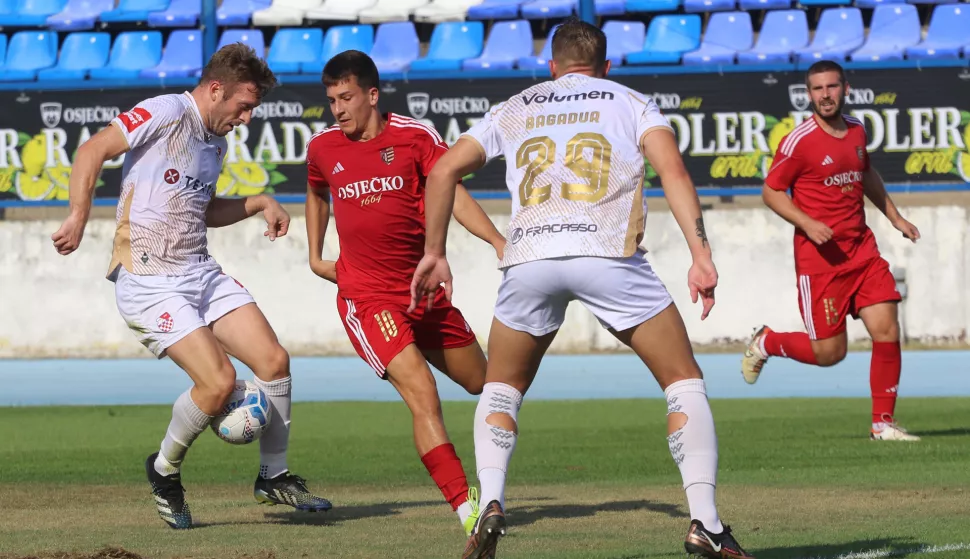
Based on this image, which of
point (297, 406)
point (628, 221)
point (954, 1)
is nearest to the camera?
point (628, 221)

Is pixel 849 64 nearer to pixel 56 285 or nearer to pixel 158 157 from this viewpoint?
pixel 56 285

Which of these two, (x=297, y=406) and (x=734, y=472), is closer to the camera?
(x=734, y=472)

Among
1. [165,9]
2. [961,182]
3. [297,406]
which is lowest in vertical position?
[297,406]

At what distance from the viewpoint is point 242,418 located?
23.9 feet

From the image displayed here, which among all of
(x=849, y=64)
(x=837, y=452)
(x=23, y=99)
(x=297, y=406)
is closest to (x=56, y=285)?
(x=23, y=99)

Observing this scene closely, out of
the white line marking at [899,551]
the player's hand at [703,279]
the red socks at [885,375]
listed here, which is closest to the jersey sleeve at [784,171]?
the red socks at [885,375]

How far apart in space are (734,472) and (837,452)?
1.29m

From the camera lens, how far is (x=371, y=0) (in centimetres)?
Result: 2450

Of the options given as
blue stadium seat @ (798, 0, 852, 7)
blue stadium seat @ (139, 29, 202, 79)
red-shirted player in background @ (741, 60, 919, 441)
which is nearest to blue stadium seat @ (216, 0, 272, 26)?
blue stadium seat @ (139, 29, 202, 79)

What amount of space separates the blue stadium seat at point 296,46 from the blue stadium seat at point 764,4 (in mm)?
6439

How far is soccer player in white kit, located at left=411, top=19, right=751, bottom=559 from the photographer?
551cm

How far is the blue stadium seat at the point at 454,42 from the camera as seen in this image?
22.7m

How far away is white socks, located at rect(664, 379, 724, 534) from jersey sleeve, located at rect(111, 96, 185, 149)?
2973 mm

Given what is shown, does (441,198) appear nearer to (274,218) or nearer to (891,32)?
(274,218)
